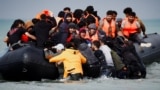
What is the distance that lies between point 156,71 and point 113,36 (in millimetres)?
1851

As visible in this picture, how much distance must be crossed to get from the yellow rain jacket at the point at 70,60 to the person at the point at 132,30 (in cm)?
389

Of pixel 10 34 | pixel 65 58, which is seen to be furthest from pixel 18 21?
pixel 65 58

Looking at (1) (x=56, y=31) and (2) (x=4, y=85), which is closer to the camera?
(2) (x=4, y=85)

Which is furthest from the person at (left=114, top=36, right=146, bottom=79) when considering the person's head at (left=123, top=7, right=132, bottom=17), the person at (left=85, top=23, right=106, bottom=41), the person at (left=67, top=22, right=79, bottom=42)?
the person's head at (left=123, top=7, right=132, bottom=17)

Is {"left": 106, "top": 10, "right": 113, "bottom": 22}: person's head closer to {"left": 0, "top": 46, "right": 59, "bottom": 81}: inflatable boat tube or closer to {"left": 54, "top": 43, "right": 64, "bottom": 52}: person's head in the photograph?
{"left": 54, "top": 43, "right": 64, "bottom": 52}: person's head

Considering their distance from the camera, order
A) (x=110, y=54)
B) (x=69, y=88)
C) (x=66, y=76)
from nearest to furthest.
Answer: (x=69, y=88) < (x=66, y=76) < (x=110, y=54)

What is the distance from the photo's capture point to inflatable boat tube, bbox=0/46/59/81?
671 inches

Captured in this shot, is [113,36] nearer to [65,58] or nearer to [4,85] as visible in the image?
[65,58]

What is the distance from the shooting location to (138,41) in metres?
21.1

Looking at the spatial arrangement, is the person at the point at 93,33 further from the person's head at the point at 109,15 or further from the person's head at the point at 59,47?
the person's head at the point at 59,47

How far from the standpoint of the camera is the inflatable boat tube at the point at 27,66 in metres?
17.0

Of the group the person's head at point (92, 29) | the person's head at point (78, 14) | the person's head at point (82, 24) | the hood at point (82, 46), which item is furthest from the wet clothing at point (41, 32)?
the person's head at point (78, 14)

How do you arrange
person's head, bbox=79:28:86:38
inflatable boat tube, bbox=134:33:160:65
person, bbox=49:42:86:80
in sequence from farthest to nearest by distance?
inflatable boat tube, bbox=134:33:160:65, person's head, bbox=79:28:86:38, person, bbox=49:42:86:80

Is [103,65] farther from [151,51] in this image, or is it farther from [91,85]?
[151,51]
